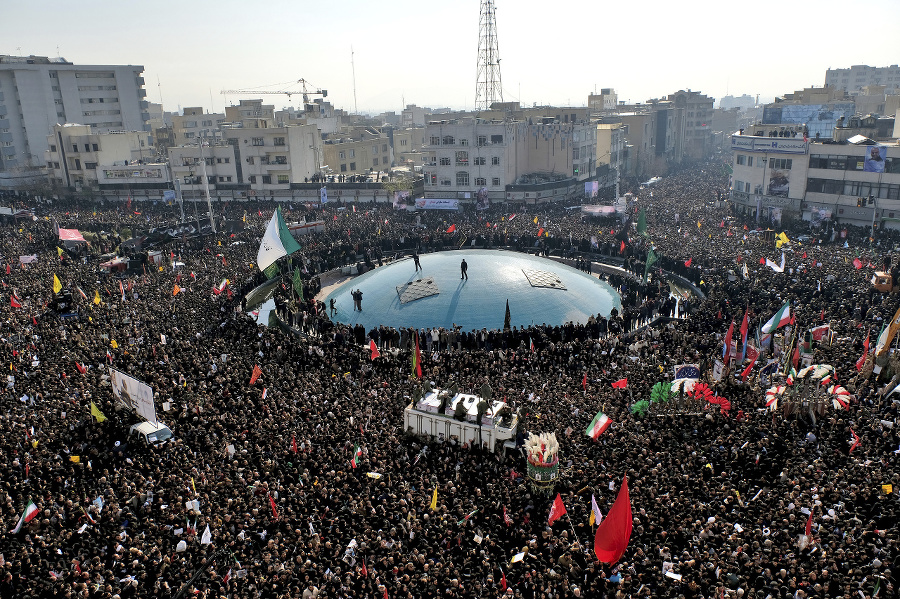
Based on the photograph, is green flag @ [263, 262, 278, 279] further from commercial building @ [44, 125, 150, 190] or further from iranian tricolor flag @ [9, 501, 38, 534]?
commercial building @ [44, 125, 150, 190]

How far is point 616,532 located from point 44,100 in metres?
109

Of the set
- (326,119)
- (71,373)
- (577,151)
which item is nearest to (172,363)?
(71,373)

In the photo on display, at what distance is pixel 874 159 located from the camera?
53000 millimetres

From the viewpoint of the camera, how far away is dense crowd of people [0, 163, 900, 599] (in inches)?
571

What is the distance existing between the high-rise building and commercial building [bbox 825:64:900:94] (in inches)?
5945

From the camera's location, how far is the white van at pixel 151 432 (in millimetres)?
21062

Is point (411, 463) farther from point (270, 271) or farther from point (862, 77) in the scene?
point (862, 77)

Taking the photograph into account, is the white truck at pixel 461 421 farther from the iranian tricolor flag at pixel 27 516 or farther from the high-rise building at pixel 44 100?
the high-rise building at pixel 44 100

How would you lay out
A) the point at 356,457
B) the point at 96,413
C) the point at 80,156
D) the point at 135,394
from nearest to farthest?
the point at 356,457 < the point at 96,413 < the point at 135,394 < the point at 80,156

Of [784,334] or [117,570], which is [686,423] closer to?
[784,334]

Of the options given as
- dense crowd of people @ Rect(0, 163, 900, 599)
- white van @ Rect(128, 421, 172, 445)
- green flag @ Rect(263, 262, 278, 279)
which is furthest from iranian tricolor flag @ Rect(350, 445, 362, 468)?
green flag @ Rect(263, 262, 278, 279)

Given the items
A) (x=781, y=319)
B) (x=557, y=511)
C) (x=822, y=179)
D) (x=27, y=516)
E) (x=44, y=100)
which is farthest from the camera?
(x=44, y=100)

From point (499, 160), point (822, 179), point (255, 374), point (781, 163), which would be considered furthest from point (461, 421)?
point (781, 163)

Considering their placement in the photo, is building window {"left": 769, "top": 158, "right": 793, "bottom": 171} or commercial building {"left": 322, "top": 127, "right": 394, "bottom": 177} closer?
building window {"left": 769, "top": 158, "right": 793, "bottom": 171}
